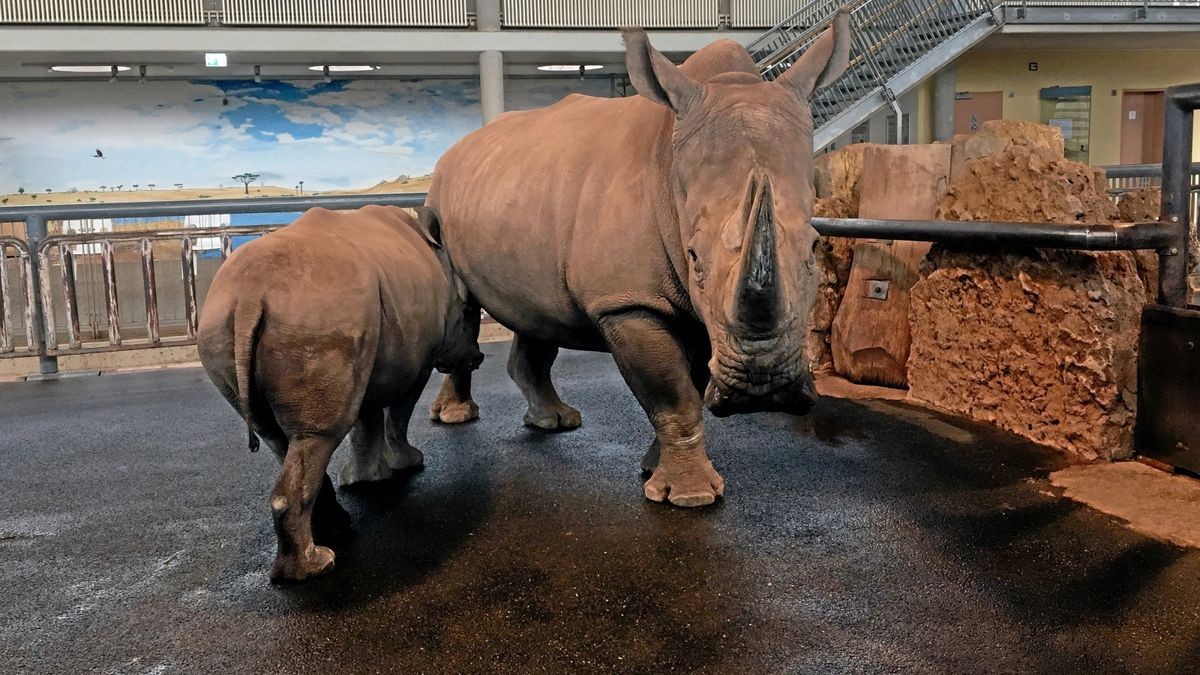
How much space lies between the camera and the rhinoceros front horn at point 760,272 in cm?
287

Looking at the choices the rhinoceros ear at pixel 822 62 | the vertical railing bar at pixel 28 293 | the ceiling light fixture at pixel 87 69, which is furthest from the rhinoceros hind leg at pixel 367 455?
the ceiling light fixture at pixel 87 69

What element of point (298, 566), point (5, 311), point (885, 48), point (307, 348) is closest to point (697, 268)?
point (307, 348)

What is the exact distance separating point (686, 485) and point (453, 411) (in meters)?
2.06

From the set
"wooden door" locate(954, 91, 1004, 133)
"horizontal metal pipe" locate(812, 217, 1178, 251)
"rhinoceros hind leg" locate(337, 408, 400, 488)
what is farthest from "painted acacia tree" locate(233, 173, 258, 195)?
"rhinoceros hind leg" locate(337, 408, 400, 488)

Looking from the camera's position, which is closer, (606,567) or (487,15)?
(606,567)

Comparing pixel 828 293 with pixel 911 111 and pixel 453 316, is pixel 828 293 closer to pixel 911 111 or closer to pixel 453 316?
pixel 453 316

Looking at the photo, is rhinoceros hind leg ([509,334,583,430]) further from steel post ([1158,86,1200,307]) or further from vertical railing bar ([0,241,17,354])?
vertical railing bar ([0,241,17,354])

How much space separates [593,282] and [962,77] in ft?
67.0

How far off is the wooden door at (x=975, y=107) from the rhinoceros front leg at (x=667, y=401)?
19965 millimetres

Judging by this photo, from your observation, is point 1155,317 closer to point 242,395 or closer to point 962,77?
point 242,395

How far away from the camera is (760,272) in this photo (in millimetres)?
2926

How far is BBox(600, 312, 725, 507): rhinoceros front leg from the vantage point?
400cm

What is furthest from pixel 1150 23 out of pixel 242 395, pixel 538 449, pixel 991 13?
pixel 242 395

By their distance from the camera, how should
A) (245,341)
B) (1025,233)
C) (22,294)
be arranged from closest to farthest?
(245,341), (1025,233), (22,294)
